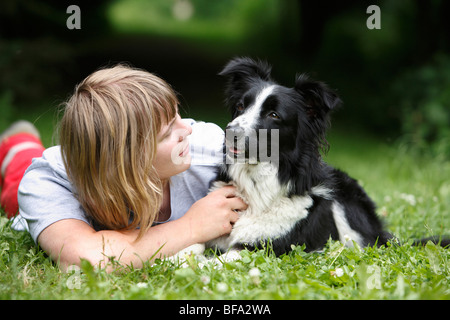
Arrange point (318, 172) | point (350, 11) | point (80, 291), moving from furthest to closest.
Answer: point (350, 11) < point (318, 172) < point (80, 291)

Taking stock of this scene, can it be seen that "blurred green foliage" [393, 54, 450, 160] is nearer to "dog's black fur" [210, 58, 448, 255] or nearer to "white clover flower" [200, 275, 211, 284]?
"dog's black fur" [210, 58, 448, 255]

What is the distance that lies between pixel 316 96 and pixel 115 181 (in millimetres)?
1072

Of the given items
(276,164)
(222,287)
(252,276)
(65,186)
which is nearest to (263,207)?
(276,164)

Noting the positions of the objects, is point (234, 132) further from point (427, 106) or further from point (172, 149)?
point (427, 106)

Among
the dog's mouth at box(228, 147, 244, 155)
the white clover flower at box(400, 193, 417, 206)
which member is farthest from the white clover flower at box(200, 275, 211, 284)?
the white clover flower at box(400, 193, 417, 206)

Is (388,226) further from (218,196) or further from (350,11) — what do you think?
(350,11)

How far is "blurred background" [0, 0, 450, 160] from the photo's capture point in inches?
268

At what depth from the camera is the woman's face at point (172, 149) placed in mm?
2305

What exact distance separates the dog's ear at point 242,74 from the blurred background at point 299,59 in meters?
1.69

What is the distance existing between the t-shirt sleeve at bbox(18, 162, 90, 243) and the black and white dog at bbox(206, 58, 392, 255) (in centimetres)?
74

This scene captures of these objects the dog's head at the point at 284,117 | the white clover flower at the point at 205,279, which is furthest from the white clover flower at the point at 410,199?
the white clover flower at the point at 205,279
